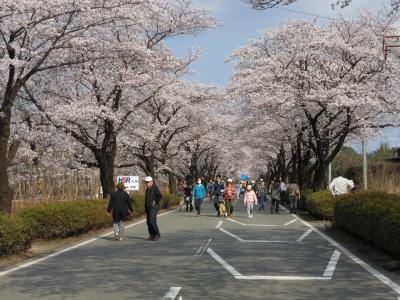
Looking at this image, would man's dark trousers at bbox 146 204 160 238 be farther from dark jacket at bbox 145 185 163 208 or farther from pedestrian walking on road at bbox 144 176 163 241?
dark jacket at bbox 145 185 163 208

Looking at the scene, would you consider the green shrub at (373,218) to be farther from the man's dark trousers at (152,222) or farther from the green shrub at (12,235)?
the green shrub at (12,235)

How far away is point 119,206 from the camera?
14.4 metres

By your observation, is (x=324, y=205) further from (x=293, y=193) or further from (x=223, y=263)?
(x=223, y=263)

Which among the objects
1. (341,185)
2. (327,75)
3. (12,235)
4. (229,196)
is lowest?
(12,235)

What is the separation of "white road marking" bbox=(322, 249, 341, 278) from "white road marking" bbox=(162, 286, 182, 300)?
2649 mm

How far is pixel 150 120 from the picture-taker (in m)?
34.8

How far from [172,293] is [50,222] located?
7150 millimetres

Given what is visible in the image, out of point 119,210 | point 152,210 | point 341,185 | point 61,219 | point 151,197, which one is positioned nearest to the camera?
point 61,219

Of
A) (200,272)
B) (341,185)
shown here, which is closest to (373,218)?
(200,272)

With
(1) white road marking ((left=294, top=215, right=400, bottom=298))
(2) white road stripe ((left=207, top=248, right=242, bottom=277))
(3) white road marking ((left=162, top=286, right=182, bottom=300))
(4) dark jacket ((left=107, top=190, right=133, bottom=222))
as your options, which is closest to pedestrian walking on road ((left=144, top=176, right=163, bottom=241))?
(4) dark jacket ((left=107, top=190, right=133, bottom=222))

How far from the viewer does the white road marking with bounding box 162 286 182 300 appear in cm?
714

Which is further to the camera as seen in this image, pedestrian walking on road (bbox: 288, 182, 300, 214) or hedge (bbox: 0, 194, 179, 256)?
pedestrian walking on road (bbox: 288, 182, 300, 214)

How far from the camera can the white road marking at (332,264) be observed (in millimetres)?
9141

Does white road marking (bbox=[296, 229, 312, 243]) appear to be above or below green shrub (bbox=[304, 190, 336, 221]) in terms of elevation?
below
